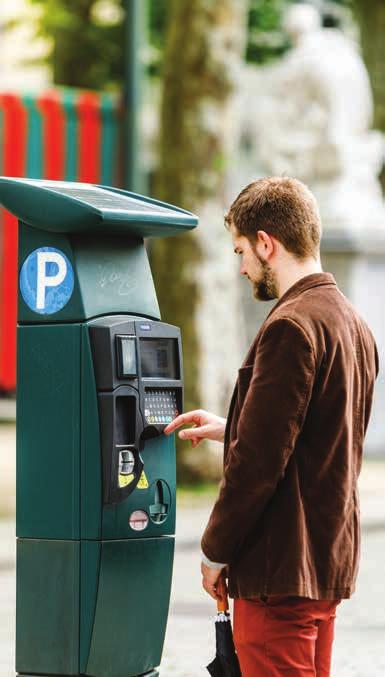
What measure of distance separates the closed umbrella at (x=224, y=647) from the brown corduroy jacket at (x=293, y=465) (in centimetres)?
15

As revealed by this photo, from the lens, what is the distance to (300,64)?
50.3ft

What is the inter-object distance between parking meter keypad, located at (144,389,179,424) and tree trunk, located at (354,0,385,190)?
1837 centimetres

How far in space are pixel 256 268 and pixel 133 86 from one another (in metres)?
8.92

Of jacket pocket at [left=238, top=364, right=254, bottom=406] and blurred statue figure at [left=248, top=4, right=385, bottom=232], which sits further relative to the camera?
blurred statue figure at [left=248, top=4, right=385, bottom=232]

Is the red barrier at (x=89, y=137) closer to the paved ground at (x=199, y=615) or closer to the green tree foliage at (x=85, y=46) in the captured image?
the green tree foliage at (x=85, y=46)

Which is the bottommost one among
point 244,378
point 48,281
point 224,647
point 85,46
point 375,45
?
point 224,647

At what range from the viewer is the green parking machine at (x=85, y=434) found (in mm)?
4406

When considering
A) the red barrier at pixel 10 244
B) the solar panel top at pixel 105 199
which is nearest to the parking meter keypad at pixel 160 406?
the solar panel top at pixel 105 199

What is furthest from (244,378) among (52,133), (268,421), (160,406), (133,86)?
(52,133)

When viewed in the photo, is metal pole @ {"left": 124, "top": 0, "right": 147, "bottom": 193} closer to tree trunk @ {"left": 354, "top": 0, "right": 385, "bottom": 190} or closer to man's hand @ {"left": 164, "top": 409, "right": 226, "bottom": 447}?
man's hand @ {"left": 164, "top": 409, "right": 226, "bottom": 447}

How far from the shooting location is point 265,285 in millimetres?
3828

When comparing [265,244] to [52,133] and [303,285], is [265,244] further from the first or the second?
[52,133]

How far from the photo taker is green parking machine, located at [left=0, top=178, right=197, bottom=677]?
173 inches

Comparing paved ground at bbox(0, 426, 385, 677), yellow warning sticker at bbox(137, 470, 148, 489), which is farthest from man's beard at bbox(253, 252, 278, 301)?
paved ground at bbox(0, 426, 385, 677)
